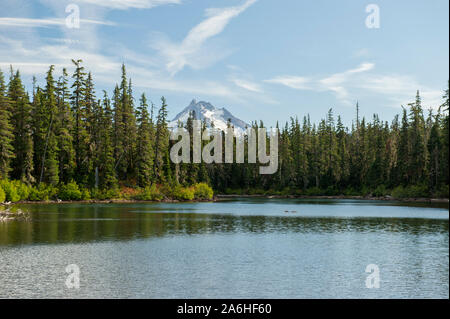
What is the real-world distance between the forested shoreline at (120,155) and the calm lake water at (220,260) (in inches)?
1307

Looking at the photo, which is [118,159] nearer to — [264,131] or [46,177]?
[46,177]

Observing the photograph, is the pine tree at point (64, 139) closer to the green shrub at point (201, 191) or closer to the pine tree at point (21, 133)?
the pine tree at point (21, 133)

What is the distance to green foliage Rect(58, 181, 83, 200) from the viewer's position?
80.1 metres

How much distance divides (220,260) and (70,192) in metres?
59.3

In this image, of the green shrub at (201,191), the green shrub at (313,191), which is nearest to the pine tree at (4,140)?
the green shrub at (201,191)

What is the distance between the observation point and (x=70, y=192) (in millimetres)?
80375

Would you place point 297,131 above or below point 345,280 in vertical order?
above

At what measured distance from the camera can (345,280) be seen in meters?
22.9

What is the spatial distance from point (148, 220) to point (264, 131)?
93782 millimetres

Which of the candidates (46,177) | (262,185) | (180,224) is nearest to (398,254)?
(180,224)

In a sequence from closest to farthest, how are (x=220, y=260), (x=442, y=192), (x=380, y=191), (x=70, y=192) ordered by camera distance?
(x=220, y=260) < (x=70, y=192) < (x=442, y=192) < (x=380, y=191)

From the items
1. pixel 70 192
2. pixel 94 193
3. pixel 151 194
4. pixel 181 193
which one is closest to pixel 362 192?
pixel 181 193

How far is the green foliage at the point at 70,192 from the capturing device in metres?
80.1

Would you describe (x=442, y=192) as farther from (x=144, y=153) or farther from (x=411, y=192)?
(x=144, y=153)
